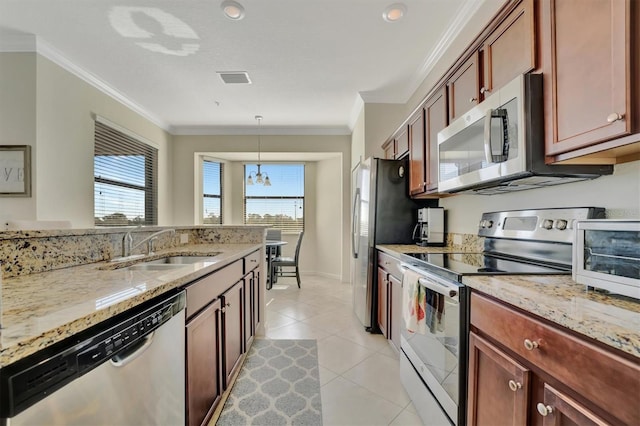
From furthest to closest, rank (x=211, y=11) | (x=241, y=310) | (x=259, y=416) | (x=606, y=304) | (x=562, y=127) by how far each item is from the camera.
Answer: (x=211, y=11) → (x=241, y=310) → (x=259, y=416) → (x=562, y=127) → (x=606, y=304)

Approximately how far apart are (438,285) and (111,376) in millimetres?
1306

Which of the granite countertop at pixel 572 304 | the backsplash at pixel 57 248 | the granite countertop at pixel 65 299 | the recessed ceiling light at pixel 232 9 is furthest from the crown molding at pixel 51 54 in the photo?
the granite countertop at pixel 572 304

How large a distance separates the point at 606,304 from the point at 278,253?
15.0 feet

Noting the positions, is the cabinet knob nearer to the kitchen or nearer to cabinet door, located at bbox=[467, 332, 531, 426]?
the kitchen

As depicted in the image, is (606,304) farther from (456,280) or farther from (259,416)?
(259,416)

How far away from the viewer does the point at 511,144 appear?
1.28 metres

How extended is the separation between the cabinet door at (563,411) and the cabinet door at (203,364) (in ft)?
4.21

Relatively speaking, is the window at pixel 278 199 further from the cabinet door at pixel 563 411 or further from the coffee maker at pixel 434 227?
the cabinet door at pixel 563 411

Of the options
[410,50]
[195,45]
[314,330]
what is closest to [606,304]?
[314,330]

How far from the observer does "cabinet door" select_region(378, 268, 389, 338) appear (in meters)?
2.46

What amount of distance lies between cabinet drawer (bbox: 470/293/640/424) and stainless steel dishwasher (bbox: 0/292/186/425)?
1.21 m

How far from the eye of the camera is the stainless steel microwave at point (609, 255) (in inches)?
31.6

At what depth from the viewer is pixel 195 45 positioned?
272 centimetres

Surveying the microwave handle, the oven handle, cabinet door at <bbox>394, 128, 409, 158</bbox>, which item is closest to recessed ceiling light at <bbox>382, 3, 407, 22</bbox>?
cabinet door at <bbox>394, 128, 409, 158</bbox>
